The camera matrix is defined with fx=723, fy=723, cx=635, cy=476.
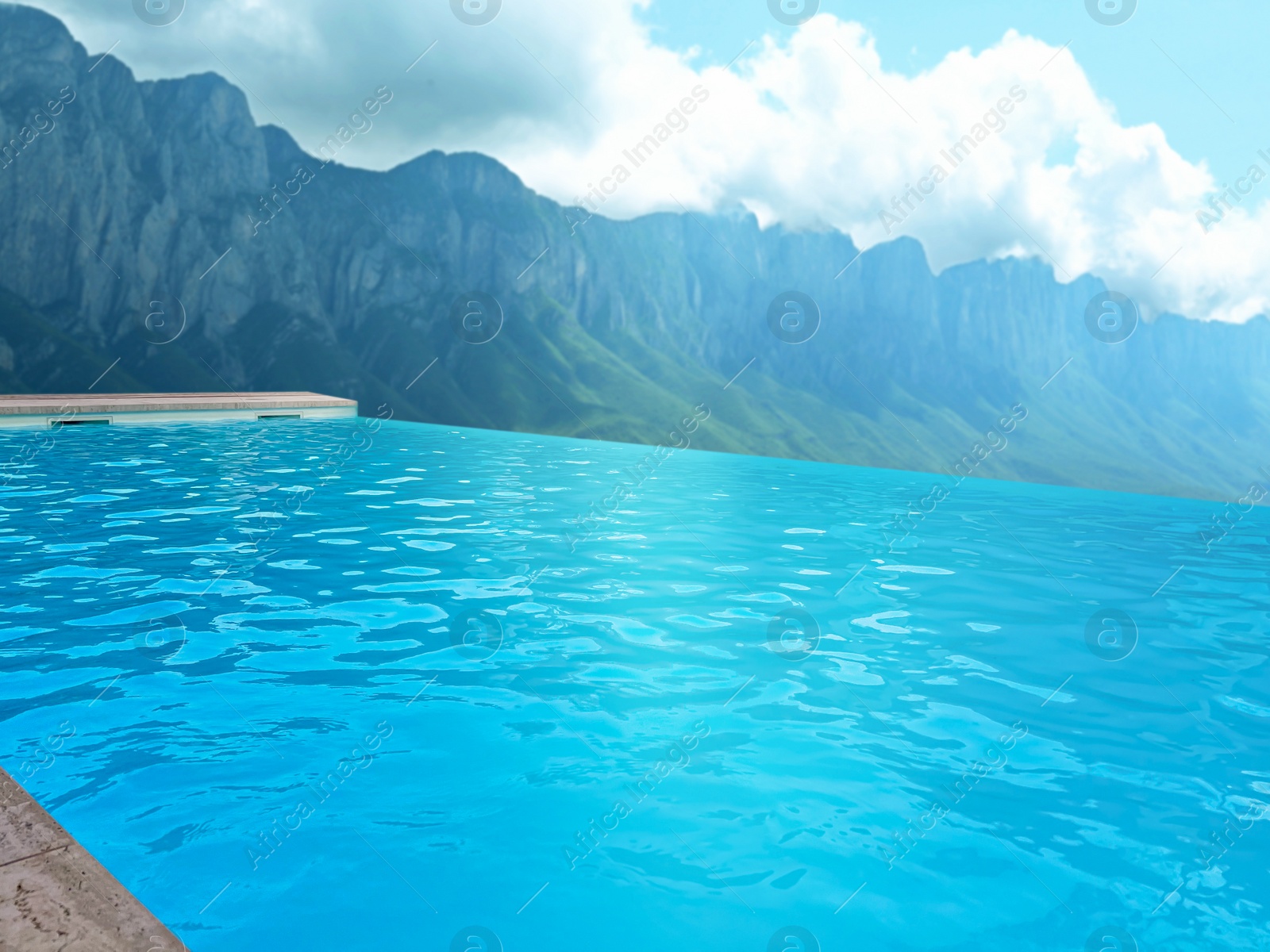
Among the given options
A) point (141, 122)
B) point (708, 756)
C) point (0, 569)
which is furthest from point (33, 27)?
point (708, 756)

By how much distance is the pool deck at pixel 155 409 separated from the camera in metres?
32.9

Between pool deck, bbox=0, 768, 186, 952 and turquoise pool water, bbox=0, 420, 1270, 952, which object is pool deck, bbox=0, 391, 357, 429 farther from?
pool deck, bbox=0, 768, 186, 952

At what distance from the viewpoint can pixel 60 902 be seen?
338 cm

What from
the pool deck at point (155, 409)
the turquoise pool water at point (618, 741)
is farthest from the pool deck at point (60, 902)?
the pool deck at point (155, 409)

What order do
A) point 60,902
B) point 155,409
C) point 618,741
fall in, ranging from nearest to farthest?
point 60,902 → point 618,741 → point 155,409

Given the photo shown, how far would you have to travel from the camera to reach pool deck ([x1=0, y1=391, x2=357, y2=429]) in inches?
1297

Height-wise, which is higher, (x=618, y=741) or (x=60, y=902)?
(x=60, y=902)

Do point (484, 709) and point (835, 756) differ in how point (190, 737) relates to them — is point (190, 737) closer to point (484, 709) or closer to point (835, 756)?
point (484, 709)

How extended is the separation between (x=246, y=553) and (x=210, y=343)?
16920 centimetres

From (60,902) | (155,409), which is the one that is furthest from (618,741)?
(155,409)

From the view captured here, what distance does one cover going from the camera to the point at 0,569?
10.8 metres

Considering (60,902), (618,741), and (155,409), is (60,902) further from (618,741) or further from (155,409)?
(155,409)

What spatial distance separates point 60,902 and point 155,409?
42.7 meters

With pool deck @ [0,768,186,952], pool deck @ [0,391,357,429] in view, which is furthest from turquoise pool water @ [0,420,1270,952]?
pool deck @ [0,391,357,429]
